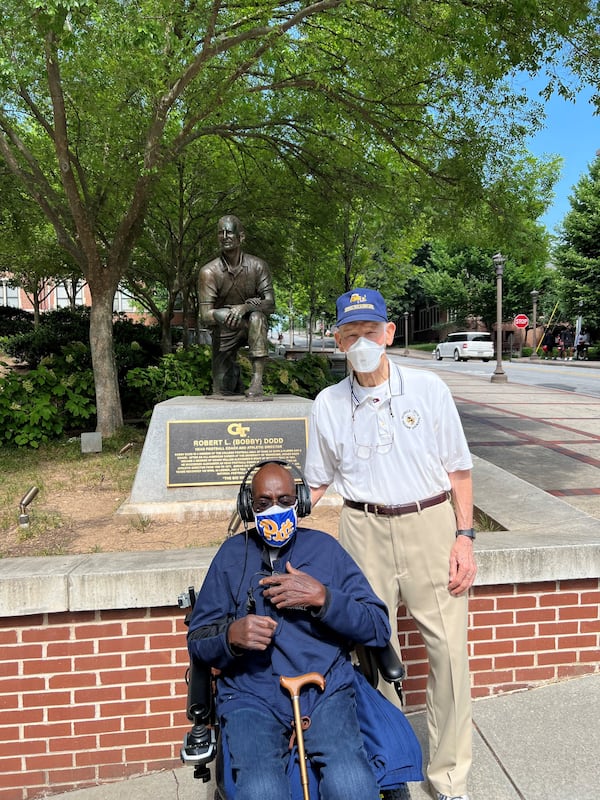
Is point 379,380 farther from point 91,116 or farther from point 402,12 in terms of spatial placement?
point 91,116

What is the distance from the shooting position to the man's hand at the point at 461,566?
2420 mm

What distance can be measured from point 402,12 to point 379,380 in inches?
214

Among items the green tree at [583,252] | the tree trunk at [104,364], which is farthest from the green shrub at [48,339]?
the green tree at [583,252]

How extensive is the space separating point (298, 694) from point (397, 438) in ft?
3.25

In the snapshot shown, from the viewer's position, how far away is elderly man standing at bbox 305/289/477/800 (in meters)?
2.42

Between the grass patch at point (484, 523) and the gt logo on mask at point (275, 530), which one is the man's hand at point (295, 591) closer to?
the gt logo on mask at point (275, 530)

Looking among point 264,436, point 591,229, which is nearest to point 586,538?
point 264,436

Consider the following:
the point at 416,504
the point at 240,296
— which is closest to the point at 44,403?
the point at 240,296

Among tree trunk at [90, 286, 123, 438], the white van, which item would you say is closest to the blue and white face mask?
tree trunk at [90, 286, 123, 438]

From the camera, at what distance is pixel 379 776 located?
1.93m

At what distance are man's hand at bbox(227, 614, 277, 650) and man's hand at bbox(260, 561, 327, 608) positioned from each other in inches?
2.8

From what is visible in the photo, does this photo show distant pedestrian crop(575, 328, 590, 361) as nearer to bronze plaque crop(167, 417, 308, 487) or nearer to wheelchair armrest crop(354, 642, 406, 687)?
bronze plaque crop(167, 417, 308, 487)

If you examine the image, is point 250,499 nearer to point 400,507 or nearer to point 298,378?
point 400,507

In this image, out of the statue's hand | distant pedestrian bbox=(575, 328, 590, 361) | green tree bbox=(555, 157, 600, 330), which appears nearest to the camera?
the statue's hand
